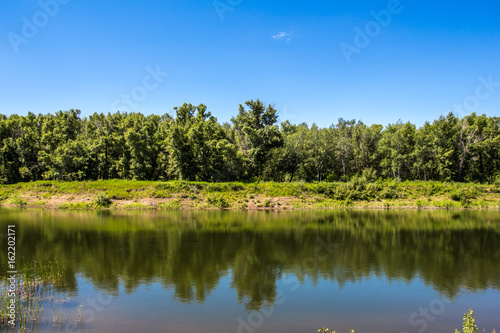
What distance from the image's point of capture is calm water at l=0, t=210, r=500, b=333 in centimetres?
1270

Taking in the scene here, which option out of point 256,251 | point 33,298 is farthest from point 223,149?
point 33,298

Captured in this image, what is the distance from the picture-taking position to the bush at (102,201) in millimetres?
52156

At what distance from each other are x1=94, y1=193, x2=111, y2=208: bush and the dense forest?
36.4ft

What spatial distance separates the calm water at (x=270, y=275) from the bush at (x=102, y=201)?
17.3 m

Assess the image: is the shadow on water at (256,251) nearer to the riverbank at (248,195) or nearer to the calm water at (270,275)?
the calm water at (270,275)

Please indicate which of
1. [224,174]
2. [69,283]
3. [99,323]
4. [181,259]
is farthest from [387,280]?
[224,174]

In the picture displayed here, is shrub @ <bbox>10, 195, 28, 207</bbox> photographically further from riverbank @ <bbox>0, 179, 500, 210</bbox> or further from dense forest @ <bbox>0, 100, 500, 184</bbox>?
dense forest @ <bbox>0, 100, 500, 184</bbox>

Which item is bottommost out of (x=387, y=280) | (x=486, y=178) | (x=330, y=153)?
(x=387, y=280)

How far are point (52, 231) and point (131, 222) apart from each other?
836 cm

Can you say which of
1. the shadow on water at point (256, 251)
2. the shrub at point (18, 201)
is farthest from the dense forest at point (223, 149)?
the shadow on water at point (256, 251)

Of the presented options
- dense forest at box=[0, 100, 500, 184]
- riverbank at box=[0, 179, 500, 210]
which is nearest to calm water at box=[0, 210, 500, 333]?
riverbank at box=[0, 179, 500, 210]

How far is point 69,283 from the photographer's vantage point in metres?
16.4

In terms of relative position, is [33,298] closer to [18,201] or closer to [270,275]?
[270,275]

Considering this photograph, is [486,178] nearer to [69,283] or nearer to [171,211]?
[171,211]
